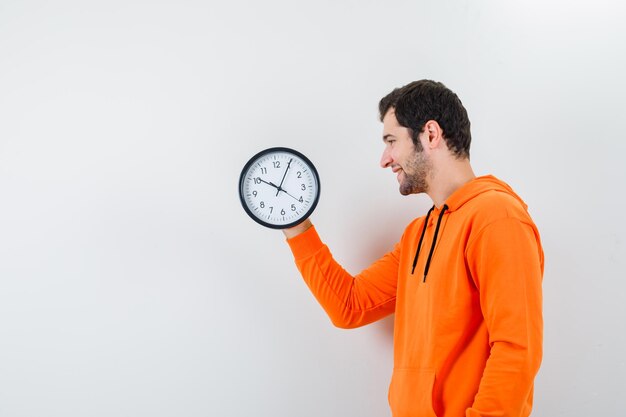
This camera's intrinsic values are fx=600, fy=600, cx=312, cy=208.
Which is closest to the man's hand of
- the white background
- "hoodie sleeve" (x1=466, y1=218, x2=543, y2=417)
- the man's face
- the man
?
the man

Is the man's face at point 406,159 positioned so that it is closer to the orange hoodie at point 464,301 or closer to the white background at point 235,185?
the orange hoodie at point 464,301

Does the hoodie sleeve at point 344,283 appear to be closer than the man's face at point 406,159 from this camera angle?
No

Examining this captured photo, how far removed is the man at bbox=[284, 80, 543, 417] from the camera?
4.27 feet

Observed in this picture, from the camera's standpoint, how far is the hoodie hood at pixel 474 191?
57.5 inches

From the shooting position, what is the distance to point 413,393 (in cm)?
148

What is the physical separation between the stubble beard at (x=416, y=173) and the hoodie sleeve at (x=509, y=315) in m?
0.26

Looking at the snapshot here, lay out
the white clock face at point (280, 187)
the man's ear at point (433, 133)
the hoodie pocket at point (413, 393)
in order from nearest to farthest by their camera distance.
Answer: the hoodie pocket at point (413, 393), the man's ear at point (433, 133), the white clock face at point (280, 187)

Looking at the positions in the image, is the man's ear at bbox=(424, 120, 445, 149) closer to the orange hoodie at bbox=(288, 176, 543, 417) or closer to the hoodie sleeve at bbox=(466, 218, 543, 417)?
the orange hoodie at bbox=(288, 176, 543, 417)

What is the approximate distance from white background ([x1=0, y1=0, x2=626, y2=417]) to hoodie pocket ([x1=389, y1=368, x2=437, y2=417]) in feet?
1.18

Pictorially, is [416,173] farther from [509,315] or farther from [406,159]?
[509,315]

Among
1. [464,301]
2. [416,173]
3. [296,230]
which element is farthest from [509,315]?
[296,230]

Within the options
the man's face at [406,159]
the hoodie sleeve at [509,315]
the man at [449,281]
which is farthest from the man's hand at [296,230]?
the hoodie sleeve at [509,315]

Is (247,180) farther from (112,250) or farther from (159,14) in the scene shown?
(159,14)

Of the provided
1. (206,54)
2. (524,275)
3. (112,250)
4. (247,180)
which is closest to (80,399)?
(112,250)
